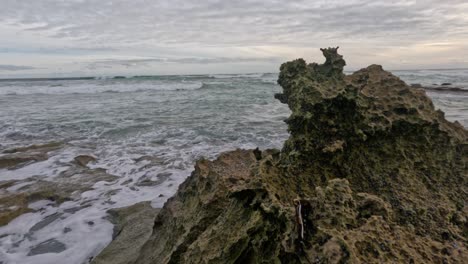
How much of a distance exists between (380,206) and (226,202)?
1.11m

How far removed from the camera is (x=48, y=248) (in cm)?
375

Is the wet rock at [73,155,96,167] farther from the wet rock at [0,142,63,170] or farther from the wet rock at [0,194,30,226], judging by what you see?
the wet rock at [0,194,30,226]

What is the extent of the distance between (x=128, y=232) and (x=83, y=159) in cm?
350

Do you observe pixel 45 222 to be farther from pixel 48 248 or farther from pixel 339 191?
pixel 339 191

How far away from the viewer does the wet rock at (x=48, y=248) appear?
3678mm

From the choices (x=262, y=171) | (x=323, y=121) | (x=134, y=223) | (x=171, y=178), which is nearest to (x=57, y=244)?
(x=134, y=223)

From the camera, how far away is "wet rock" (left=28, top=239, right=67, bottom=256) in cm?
368

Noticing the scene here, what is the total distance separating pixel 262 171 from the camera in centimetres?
209

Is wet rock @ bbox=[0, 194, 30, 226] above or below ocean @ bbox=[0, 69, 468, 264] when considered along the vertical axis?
above

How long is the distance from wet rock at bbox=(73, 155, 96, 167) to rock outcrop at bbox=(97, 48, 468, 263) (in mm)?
3958

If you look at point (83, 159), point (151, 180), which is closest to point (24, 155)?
point (83, 159)

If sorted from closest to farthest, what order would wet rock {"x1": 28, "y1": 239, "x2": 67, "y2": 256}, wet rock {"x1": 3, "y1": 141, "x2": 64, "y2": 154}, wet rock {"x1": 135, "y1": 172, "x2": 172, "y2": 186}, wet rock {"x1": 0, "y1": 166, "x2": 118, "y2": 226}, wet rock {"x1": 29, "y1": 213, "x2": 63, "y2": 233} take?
wet rock {"x1": 28, "y1": 239, "x2": 67, "y2": 256}, wet rock {"x1": 29, "y1": 213, "x2": 63, "y2": 233}, wet rock {"x1": 0, "y1": 166, "x2": 118, "y2": 226}, wet rock {"x1": 135, "y1": 172, "x2": 172, "y2": 186}, wet rock {"x1": 3, "y1": 141, "x2": 64, "y2": 154}

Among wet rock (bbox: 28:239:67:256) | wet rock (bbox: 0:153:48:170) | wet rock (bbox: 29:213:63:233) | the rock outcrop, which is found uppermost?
the rock outcrop

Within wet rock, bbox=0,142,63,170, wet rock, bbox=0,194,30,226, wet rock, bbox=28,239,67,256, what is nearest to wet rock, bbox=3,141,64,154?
wet rock, bbox=0,142,63,170
